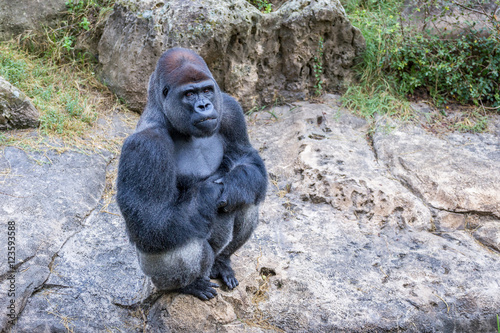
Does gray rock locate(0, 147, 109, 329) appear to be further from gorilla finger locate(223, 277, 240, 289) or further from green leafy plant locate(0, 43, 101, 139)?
gorilla finger locate(223, 277, 240, 289)

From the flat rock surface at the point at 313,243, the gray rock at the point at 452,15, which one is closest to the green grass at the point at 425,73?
the gray rock at the point at 452,15

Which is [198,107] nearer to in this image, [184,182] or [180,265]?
[184,182]

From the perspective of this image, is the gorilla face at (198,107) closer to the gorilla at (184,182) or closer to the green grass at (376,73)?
the gorilla at (184,182)

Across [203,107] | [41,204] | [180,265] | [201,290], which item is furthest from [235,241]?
[41,204]

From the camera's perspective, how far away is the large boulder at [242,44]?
16.6 ft

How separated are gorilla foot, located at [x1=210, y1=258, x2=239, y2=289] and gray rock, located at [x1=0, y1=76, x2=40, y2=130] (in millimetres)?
2700

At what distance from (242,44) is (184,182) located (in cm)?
299

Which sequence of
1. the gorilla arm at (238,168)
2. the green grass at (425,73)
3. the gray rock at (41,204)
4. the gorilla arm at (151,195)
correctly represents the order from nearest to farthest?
the gorilla arm at (151,195), the gorilla arm at (238,168), the gray rock at (41,204), the green grass at (425,73)

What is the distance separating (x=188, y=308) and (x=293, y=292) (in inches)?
29.1

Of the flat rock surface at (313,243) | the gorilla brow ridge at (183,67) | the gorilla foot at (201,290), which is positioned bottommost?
the flat rock surface at (313,243)

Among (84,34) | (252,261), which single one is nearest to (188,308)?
(252,261)

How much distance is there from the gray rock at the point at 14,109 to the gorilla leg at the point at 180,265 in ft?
8.65

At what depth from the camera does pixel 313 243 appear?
3.71m

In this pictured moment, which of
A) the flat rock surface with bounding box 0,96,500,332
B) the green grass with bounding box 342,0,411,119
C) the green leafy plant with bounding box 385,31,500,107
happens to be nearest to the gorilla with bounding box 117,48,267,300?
the flat rock surface with bounding box 0,96,500,332
